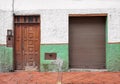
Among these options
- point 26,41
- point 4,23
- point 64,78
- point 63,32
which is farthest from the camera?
point 26,41

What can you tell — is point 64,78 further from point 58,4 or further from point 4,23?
point 4,23

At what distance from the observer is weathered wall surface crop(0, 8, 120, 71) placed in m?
10.7

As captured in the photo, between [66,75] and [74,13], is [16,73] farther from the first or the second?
[74,13]

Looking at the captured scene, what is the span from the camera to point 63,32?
10.8m

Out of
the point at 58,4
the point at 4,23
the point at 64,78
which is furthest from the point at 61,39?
the point at 4,23

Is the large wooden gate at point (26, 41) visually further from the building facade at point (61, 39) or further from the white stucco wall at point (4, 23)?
the white stucco wall at point (4, 23)

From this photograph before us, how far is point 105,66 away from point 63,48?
2.20 m

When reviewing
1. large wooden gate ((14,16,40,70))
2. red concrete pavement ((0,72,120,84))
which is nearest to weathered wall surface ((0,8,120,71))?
large wooden gate ((14,16,40,70))

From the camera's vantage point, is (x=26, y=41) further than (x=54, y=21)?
Yes

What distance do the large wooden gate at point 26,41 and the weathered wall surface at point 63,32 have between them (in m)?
0.31

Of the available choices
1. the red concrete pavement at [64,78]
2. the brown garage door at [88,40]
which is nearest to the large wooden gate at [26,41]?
the red concrete pavement at [64,78]

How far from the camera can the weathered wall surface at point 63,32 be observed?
421 inches

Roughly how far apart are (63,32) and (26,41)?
1.87 meters

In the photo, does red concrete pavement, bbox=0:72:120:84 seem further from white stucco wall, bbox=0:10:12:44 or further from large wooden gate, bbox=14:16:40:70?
white stucco wall, bbox=0:10:12:44
